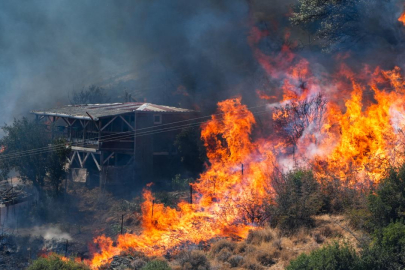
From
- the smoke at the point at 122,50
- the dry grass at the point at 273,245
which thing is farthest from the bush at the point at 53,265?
the smoke at the point at 122,50

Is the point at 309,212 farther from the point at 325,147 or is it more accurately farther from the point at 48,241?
the point at 48,241

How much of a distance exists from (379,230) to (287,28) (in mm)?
32466

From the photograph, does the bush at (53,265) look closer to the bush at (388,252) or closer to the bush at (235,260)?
the bush at (235,260)

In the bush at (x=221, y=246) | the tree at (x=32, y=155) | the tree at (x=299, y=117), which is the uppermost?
the tree at (x=299, y=117)

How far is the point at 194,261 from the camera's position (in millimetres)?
12023

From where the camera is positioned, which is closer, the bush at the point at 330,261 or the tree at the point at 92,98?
the bush at the point at 330,261

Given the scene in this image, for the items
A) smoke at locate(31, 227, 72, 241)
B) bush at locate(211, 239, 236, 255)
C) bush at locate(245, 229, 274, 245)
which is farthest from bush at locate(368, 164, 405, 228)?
smoke at locate(31, 227, 72, 241)

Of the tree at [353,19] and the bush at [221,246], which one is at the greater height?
the tree at [353,19]

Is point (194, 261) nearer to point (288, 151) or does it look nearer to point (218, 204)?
point (218, 204)

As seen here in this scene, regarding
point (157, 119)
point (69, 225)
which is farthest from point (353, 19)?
point (69, 225)

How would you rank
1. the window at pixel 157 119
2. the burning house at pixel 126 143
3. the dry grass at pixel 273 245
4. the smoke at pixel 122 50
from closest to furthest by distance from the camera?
the dry grass at pixel 273 245, the burning house at pixel 126 143, the window at pixel 157 119, the smoke at pixel 122 50

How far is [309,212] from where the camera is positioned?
14.5 m

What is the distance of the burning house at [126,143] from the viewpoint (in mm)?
26906

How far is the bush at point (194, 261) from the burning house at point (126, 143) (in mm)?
14848
